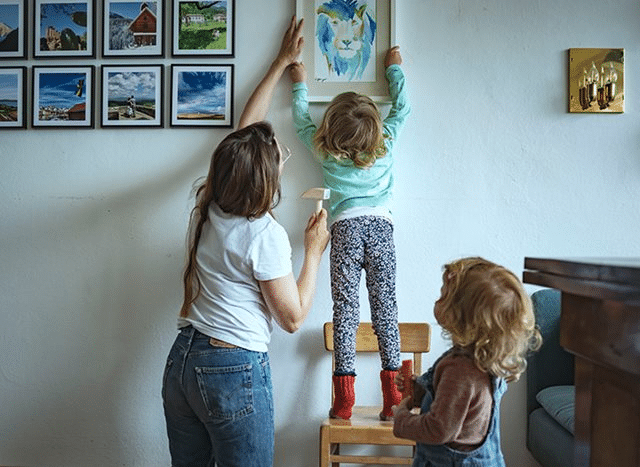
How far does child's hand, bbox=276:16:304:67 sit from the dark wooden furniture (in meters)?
2.12

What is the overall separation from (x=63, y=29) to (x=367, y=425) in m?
2.08

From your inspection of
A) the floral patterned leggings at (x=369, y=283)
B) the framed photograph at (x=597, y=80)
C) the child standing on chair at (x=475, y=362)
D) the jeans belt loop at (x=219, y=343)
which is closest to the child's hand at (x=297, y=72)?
the floral patterned leggings at (x=369, y=283)

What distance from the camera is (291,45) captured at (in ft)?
9.89

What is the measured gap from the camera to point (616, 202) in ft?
9.96

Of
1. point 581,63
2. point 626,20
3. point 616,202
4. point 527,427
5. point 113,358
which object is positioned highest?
point 626,20

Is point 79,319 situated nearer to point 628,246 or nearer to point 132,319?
point 132,319

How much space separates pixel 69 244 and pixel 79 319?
0.32 meters

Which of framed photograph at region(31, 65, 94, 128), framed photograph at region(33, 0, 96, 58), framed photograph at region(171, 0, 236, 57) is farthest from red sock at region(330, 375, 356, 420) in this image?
framed photograph at region(33, 0, 96, 58)

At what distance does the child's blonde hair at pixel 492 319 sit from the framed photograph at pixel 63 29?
84.2 inches

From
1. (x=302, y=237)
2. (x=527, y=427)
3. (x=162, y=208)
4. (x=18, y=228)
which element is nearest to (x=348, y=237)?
(x=302, y=237)

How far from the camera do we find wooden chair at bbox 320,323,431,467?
2.59 meters

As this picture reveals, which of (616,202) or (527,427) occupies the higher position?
(616,202)

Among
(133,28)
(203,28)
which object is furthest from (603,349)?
(133,28)

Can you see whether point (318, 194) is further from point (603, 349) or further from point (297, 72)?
point (603, 349)
